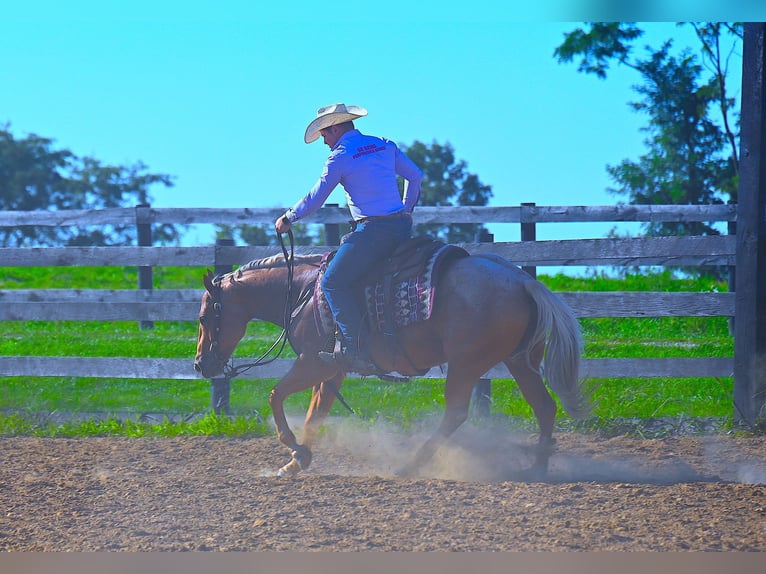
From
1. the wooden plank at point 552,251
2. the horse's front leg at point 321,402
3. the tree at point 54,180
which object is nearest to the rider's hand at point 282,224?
the horse's front leg at point 321,402

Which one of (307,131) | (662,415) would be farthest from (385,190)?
(662,415)

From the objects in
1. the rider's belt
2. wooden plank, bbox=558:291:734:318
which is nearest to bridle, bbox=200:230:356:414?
the rider's belt

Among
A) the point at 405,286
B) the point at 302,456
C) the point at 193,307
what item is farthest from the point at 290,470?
the point at 193,307

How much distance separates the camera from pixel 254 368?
7809mm

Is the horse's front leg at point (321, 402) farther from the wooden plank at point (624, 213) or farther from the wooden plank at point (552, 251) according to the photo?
the wooden plank at point (624, 213)

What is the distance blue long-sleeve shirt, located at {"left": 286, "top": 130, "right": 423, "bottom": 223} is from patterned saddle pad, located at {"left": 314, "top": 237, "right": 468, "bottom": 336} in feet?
1.13

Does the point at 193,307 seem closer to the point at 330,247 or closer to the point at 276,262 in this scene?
the point at 330,247

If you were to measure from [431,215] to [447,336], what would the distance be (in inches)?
93.9

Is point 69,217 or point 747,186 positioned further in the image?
point 69,217

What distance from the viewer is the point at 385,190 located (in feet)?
19.5

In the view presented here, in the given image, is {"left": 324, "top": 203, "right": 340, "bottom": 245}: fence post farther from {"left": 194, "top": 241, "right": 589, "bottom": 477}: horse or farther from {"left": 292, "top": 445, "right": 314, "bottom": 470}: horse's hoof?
{"left": 292, "top": 445, "right": 314, "bottom": 470}: horse's hoof

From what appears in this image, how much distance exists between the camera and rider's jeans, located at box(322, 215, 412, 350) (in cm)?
583

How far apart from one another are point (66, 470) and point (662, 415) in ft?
15.7

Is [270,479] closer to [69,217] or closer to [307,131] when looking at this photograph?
[307,131]
